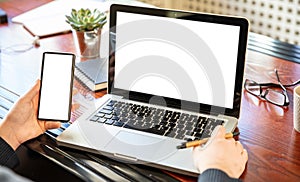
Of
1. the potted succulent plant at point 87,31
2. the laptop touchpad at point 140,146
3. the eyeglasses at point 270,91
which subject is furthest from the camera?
the potted succulent plant at point 87,31

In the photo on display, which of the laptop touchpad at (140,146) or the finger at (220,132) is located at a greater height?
the finger at (220,132)

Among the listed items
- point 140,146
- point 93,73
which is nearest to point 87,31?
point 93,73

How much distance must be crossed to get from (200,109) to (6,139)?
454mm

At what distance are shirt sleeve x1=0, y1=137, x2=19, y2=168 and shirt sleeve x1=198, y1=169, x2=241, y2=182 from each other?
41 cm

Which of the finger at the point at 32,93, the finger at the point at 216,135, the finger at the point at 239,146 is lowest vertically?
the finger at the point at 239,146

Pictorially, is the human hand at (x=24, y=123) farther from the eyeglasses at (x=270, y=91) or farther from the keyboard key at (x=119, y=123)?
the eyeglasses at (x=270, y=91)

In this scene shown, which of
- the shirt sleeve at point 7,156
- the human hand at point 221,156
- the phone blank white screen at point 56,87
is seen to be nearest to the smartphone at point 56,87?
the phone blank white screen at point 56,87

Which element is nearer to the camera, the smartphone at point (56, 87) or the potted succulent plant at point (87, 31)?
the smartphone at point (56, 87)

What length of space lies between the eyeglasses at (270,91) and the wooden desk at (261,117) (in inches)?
0.7

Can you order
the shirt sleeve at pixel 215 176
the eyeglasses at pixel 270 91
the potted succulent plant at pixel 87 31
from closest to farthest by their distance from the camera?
the shirt sleeve at pixel 215 176 → the eyeglasses at pixel 270 91 → the potted succulent plant at pixel 87 31

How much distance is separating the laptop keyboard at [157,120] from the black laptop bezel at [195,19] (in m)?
0.03

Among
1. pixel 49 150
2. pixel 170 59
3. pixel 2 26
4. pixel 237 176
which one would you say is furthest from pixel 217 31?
pixel 2 26

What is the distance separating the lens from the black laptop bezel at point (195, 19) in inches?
43.1

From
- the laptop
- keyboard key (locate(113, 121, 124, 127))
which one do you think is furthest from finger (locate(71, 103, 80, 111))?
keyboard key (locate(113, 121, 124, 127))
